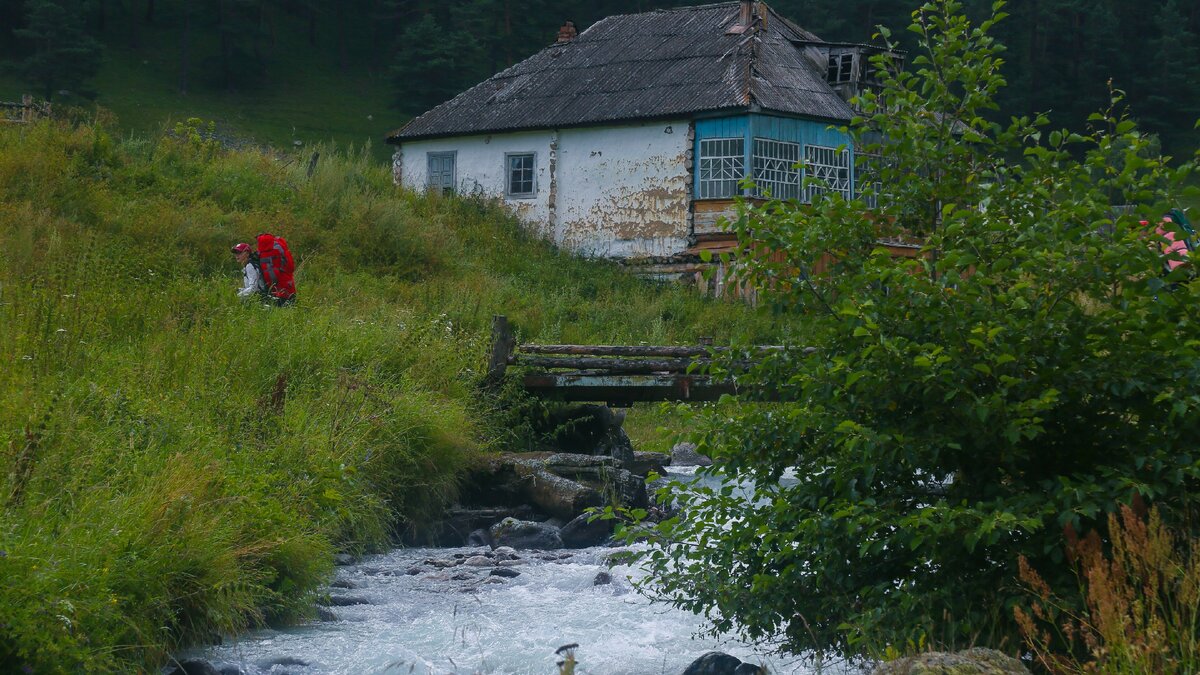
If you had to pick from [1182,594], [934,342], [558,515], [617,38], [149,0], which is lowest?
[558,515]

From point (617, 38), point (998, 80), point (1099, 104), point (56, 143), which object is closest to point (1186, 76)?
point (1099, 104)

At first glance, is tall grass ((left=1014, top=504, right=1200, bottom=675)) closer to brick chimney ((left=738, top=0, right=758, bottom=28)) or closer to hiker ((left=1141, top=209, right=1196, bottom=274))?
hiker ((left=1141, top=209, right=1196, bottom=274))

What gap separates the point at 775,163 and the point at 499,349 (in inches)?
498

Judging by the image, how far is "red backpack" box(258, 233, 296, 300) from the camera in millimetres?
15039

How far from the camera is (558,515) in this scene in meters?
12.4

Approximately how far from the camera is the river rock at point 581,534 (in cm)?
Answer: 1177

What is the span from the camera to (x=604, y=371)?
14.7 meters

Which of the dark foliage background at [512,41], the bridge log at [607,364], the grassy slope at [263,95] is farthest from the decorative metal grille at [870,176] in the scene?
the dark foliage background at [512,41]

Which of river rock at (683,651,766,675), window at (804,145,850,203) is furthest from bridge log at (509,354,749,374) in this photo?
window at (804,145,850,203)

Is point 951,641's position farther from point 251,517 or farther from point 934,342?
point 251,517

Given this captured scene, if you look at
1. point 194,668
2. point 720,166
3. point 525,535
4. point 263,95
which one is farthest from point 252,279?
point 263,95

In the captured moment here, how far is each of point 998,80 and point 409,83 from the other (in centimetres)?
4840

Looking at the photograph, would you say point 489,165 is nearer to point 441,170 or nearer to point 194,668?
point 441,170

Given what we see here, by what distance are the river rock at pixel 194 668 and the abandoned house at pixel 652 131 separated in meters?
18.0
